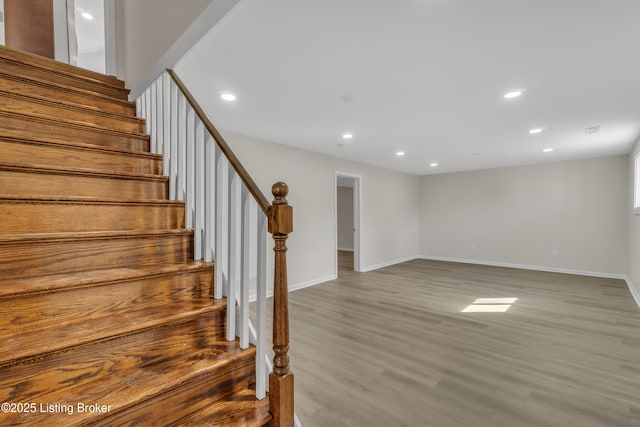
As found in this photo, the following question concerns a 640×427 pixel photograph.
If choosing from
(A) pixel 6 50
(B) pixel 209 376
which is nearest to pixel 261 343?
(B) pixel 209 376

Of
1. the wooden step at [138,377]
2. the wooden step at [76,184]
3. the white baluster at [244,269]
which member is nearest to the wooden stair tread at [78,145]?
the wooden step at [76,184]

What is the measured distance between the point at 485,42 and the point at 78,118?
2.92 m

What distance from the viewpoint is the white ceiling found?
5.09 feet

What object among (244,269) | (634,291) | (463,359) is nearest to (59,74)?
(244,269)

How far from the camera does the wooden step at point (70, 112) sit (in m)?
1.83

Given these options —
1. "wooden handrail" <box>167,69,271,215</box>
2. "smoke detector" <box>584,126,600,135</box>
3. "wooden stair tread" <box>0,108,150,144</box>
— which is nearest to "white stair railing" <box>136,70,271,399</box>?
"wooden handrail" <box>167,69,271,215</box>

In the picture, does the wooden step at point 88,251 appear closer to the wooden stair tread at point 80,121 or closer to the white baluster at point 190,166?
the white baluster at point 190,166

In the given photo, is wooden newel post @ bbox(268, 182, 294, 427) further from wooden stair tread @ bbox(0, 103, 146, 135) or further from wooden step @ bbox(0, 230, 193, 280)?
wooden stair tread @ bbox(0, 103, 146, 135)

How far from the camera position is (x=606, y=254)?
5.34 metres

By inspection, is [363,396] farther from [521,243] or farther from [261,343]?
[521,243]

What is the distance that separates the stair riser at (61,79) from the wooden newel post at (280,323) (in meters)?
2.36

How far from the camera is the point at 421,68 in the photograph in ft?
6.89

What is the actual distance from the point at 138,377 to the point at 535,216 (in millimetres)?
7348

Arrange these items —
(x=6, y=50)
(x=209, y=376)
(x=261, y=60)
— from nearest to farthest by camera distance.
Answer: (x=209, y=376) < (x=261, y=60) < (x=6, y=50)
